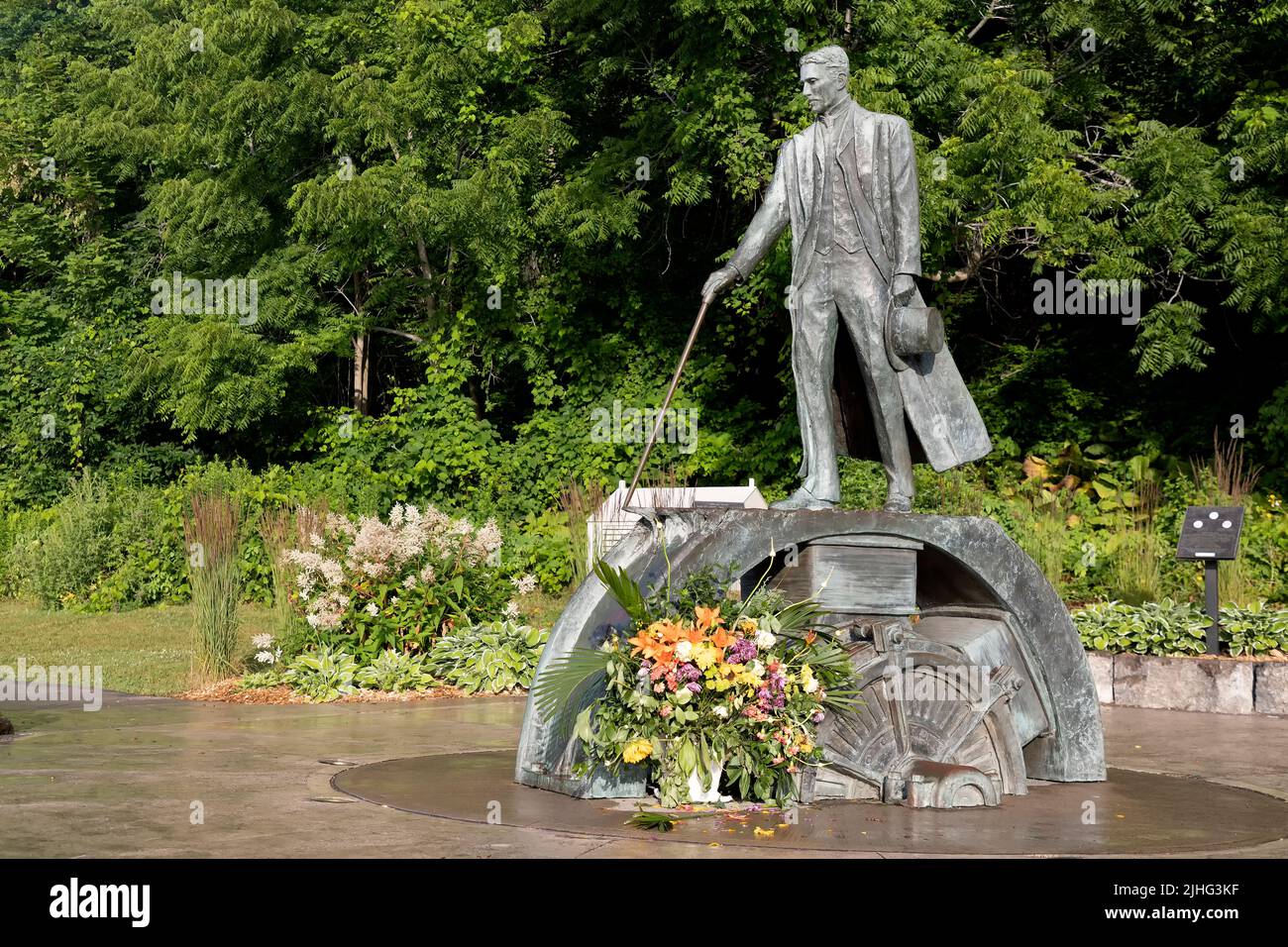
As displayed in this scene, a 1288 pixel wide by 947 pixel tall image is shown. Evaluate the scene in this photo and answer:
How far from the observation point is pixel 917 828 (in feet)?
18.7

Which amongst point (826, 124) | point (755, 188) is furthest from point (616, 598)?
point (755, 188)

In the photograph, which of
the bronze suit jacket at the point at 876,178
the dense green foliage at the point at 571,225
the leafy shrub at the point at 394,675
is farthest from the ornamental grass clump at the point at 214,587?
the dense green foliage at the point at 571,225

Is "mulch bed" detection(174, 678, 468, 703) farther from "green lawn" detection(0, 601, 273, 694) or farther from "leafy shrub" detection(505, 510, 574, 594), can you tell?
"leafy shrub" detection(505, 510, 574, 594)

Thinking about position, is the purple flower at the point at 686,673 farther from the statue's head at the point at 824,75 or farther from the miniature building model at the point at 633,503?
the miniature building model at the point at 633,503

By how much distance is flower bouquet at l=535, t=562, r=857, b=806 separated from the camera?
5930mm

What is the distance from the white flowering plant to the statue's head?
526cm

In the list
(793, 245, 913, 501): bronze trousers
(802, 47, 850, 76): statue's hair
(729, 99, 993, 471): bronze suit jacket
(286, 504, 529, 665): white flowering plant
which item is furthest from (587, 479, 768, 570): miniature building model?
(802, 47, 850, 76): statue's hair

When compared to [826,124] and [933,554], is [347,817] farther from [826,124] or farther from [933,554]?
[826,124]

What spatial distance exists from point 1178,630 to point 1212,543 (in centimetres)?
72

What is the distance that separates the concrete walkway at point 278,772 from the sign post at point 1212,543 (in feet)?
3.53

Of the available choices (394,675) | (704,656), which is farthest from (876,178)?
(394,675)

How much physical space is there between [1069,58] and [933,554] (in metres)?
12.1

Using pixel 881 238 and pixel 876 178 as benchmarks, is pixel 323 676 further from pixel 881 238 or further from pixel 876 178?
pixel 876 178

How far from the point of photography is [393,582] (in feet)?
36.7
